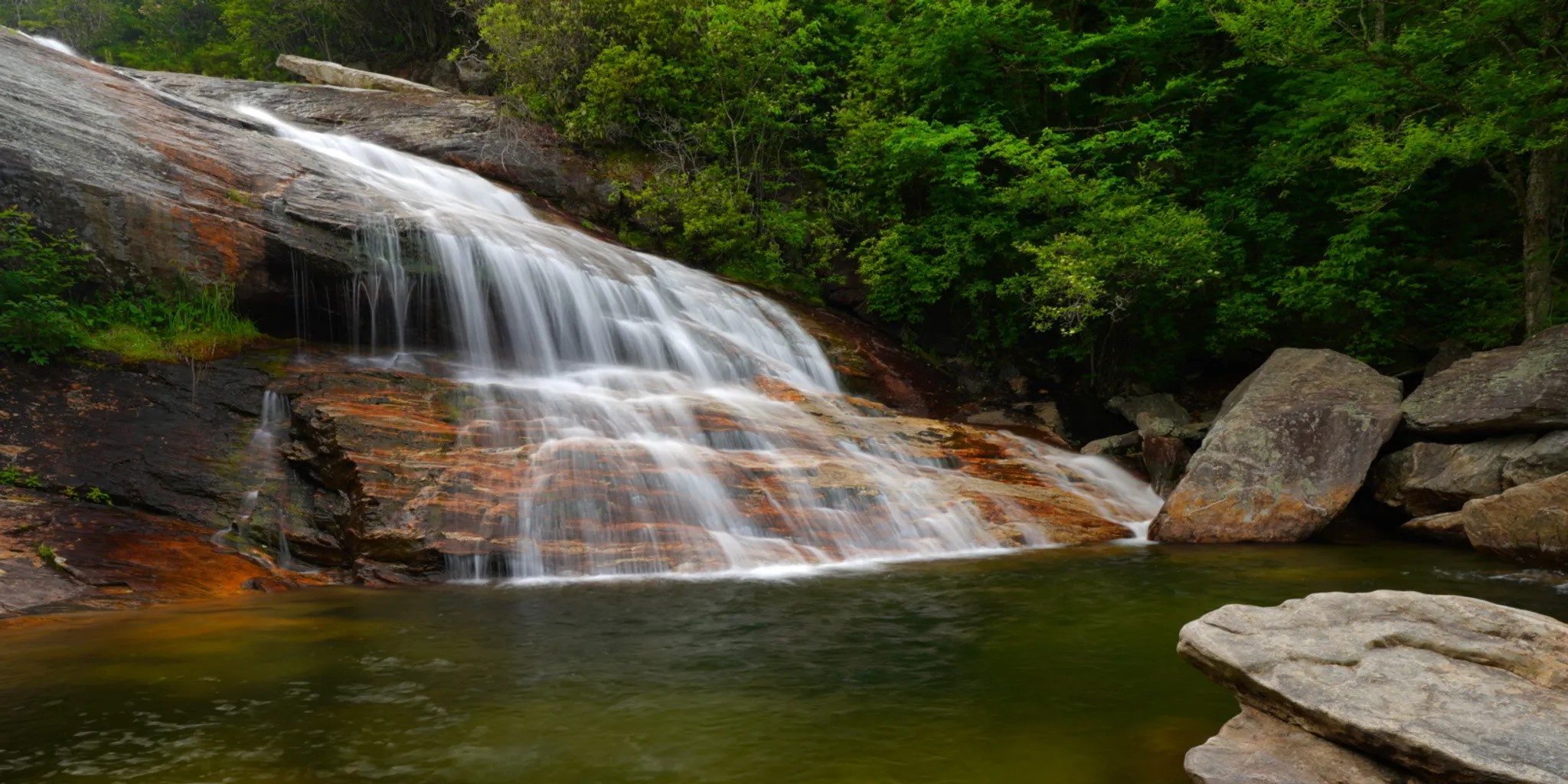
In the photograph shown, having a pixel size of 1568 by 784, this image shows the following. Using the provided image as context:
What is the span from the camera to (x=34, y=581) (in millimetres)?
6238

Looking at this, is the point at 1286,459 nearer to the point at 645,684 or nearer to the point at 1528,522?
the point at 1528,522

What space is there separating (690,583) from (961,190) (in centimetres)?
1233

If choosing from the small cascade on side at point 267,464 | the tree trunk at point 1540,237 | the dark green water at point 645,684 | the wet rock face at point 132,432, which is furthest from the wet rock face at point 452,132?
the tree trunk at point 1540,237

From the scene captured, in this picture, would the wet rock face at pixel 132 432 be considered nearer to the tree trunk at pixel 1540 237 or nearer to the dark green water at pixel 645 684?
the dark green water at pixel 645 684

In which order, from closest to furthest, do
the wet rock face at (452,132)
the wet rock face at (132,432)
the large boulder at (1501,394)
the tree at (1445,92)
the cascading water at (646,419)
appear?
the wet rock face at (132,432) → the cascading water at (646,419) → the large boulder at (1501,394) → the tree at (1445,92) → the wet rock face at (452,132)

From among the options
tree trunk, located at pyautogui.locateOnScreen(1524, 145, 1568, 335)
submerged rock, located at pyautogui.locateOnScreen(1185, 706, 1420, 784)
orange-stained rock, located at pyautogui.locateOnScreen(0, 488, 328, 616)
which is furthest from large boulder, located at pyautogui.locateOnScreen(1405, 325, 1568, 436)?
orange-stained rock, located at pyautogui.locateOnScreen(0, 488, 328, 616)

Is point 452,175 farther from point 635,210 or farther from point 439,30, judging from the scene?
point 439,30

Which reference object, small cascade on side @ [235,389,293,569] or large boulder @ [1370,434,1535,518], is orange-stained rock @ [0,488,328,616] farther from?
large boulder @ [1370,434,1535,518]

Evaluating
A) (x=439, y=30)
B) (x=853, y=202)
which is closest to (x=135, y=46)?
(x=439, y=30)

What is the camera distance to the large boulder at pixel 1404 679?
2836mm

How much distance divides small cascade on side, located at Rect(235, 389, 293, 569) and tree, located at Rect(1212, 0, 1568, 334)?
13.8m

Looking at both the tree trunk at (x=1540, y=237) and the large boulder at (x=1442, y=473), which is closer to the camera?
the large boulder at (x=1442, y=473)

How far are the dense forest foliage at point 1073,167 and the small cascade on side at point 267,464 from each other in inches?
354

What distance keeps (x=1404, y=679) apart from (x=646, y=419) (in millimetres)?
7999
